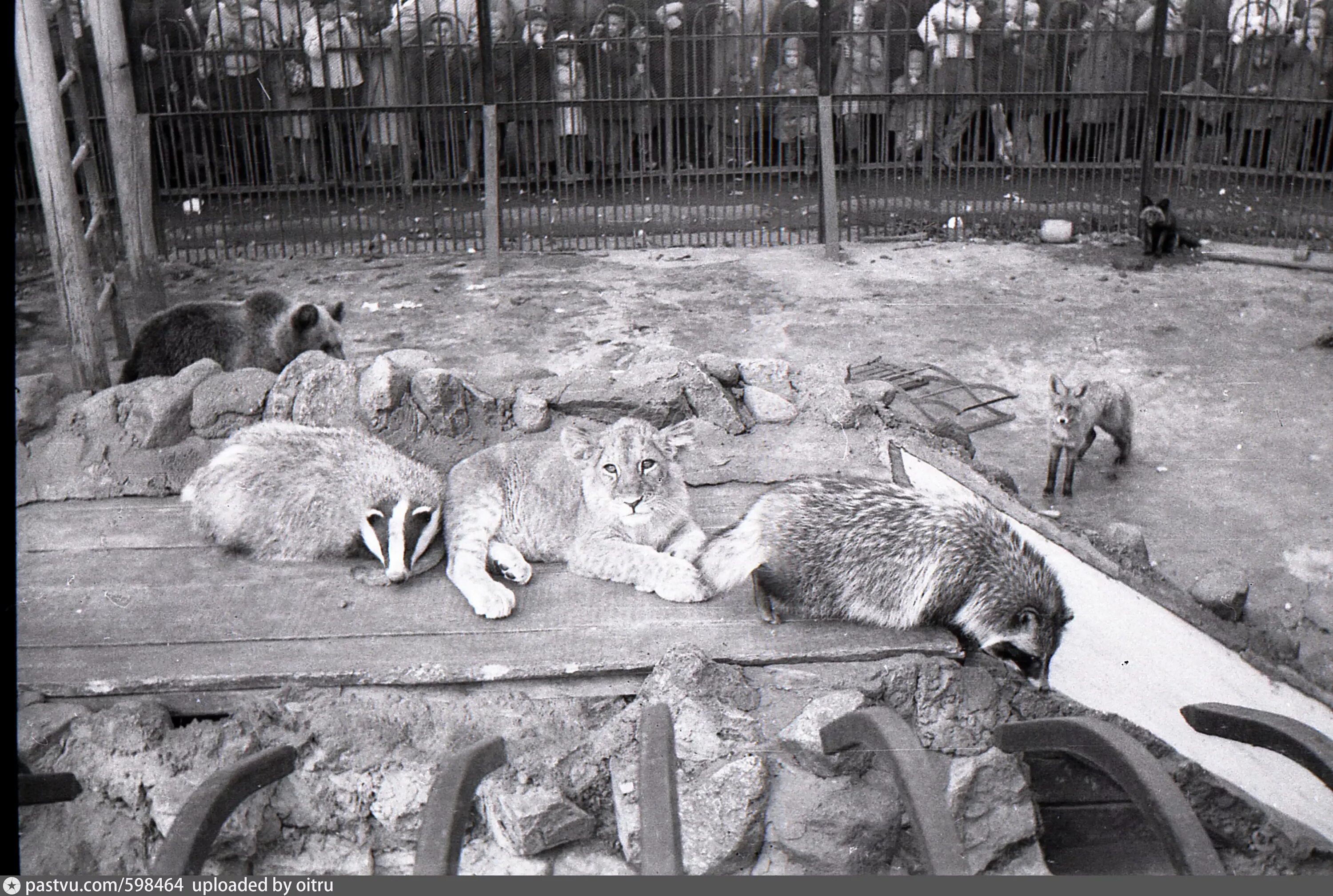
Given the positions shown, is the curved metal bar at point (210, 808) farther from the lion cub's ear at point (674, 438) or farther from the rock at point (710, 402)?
the rock at point (710, 402)

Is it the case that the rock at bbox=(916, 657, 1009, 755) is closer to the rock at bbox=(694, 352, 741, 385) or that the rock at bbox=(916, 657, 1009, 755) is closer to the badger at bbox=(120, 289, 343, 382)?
the rock at bbox=(694, 352, 741, 385)

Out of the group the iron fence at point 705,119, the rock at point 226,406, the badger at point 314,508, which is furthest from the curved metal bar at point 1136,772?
the iron fence at point 705,119

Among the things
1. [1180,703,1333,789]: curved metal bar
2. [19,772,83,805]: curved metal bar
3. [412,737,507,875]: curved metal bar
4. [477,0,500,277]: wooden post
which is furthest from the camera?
[477,0,500,277]: wooden post

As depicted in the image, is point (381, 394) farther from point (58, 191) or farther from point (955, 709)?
point (955, 709)

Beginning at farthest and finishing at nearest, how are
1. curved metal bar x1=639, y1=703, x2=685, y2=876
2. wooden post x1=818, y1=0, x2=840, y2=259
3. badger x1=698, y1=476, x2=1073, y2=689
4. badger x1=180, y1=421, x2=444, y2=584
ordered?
wooden post x1=818, y1=0, x2=840, y2=259 → badger x1=180, y1=421, x2=444, y2=584 → badger x1=698, y1=476, x2=1073, y2=689 → curved metal bar x1=639, y1=703, x2=685, y2=876

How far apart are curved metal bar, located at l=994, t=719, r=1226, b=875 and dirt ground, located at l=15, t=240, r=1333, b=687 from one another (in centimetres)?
299

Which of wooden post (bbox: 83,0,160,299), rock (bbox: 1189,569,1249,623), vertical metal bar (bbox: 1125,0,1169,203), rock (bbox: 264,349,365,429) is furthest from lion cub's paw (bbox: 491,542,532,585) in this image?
vertical metal bar (bbox: 1125,0,1169,203)

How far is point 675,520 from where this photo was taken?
4715 millimetres

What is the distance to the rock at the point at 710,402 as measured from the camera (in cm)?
595

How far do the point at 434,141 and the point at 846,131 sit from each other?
15.4ft

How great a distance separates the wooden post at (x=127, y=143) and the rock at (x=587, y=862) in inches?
329

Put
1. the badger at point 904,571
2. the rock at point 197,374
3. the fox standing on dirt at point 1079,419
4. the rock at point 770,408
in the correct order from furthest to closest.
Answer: the fox standing on dirt at point 1079,419 < the rock at point 770,408 < the rock at point 197,374 < the badger at point 904,571

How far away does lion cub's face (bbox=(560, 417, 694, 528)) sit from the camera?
14.9 feet

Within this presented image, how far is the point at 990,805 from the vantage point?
385cm
